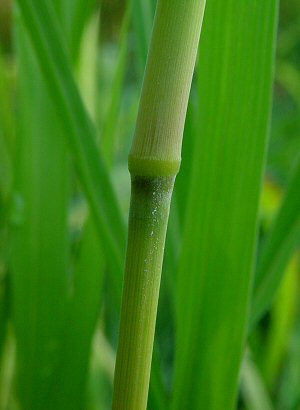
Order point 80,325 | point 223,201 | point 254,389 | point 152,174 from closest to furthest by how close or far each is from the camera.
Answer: point 152,174, point 223,201, point 80,325, point 254,389

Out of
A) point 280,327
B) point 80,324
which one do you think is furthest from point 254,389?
point 80,324

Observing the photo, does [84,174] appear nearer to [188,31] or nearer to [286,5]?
[188,31]

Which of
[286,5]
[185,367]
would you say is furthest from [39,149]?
[286,5]

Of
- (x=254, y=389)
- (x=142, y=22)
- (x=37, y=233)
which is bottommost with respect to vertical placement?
(x=254, y=389)

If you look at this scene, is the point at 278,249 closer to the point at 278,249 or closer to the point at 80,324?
the point at 278,249

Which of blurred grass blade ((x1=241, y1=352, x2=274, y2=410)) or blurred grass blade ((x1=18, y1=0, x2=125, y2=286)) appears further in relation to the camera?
blurred grass blade ((x1=241, y1=352, x2=274, y2=410))

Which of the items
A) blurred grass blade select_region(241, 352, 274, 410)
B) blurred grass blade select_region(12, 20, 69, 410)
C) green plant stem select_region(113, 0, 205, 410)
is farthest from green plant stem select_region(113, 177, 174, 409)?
blurred grass blade select_region(241, 352, 274, 410)

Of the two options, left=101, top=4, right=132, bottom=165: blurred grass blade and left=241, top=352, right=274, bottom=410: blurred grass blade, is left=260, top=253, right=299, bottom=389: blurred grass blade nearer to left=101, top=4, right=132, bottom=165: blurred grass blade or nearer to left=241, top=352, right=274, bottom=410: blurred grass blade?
left=241, top=352, right=274, bottom=410: blurred grass blade
